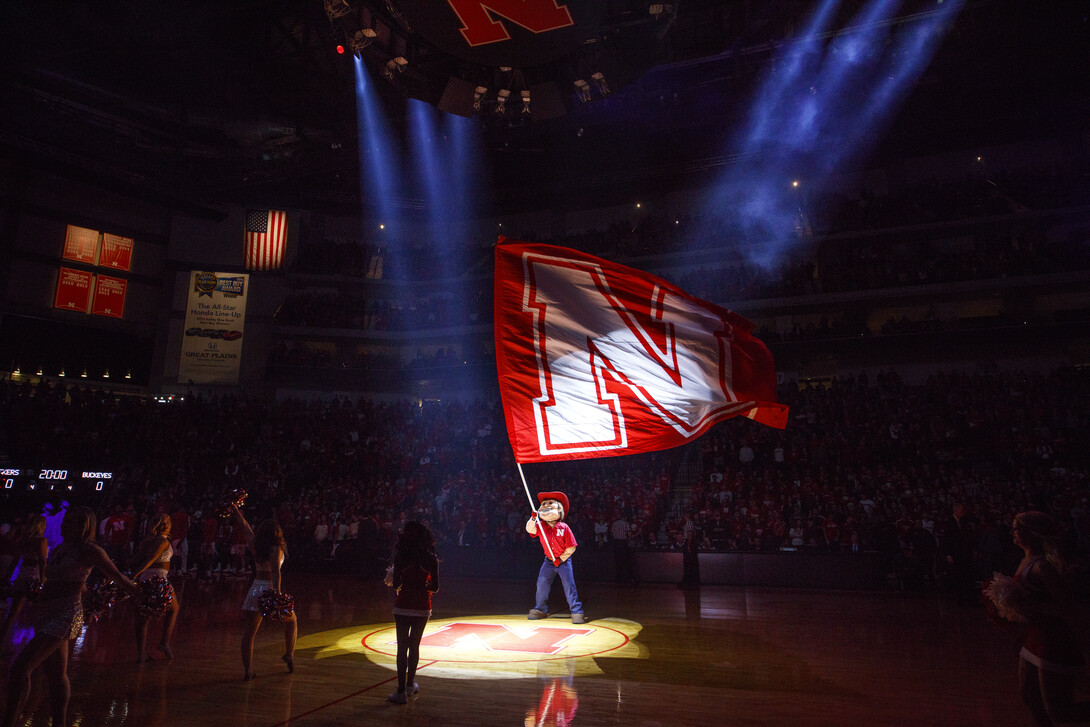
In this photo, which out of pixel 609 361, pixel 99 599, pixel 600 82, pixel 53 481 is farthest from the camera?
pixel 53 481

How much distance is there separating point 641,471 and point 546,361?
14.2 meters

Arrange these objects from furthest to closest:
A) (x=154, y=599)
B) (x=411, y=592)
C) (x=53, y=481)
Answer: (x=53, y=481)
(x=154, y=599)
(x=411, y=592)

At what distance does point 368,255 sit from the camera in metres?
29.9

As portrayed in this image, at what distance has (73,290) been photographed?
993 inches

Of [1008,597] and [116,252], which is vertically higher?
[116,252]

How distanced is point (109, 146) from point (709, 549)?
23.5 m

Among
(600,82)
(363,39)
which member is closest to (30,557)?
(363,39)

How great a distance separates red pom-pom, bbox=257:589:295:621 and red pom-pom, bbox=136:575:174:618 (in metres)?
1.12

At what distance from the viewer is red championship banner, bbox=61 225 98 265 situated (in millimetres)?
25156

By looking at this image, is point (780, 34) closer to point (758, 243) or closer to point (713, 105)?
point (713, 105)

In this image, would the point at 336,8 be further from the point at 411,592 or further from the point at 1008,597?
the point at 1008,597

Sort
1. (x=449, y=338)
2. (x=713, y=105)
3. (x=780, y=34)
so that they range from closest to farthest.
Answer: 1. (x=780, y=34)
2. (x=713, y=105)
3. (x=449, y=338)

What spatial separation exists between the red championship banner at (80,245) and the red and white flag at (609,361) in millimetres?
25247

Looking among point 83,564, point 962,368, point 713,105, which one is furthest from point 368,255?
point 83,564
